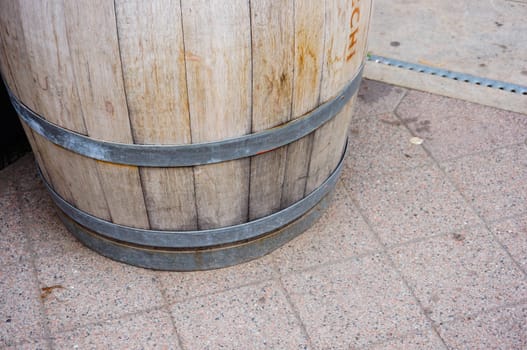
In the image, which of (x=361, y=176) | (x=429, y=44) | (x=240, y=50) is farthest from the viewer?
(x=429, y=44)

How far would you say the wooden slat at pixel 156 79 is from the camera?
1980 mm

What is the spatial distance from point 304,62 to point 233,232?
80 centimetres

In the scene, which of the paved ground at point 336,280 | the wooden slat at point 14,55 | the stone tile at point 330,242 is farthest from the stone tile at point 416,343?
the wooden slat at point 14,55

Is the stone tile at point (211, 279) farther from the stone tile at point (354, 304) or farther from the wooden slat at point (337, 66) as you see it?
the wooden slat at point (337, 66)

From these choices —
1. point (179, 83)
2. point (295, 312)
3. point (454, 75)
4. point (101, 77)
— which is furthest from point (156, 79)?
point (454, 75)

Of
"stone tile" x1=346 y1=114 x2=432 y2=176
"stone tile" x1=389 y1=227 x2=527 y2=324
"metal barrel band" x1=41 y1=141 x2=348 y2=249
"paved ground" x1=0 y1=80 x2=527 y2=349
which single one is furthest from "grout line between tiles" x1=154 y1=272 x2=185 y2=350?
"stone tile" x1=346 y1=114 x2=432 y2=176

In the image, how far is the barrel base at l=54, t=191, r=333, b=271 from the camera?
271 centimetres

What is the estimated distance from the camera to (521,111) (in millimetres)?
3795

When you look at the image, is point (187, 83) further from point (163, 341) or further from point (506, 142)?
point (506, 142)

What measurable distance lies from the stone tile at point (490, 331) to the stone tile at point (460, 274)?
4 centimetres

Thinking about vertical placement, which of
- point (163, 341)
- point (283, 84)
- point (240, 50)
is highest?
point (240, 50)

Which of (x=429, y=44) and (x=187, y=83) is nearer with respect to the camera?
(x=187, y=83)

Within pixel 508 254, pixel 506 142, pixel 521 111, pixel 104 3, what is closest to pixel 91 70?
pixel 104 3

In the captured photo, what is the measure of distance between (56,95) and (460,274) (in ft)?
6.12
